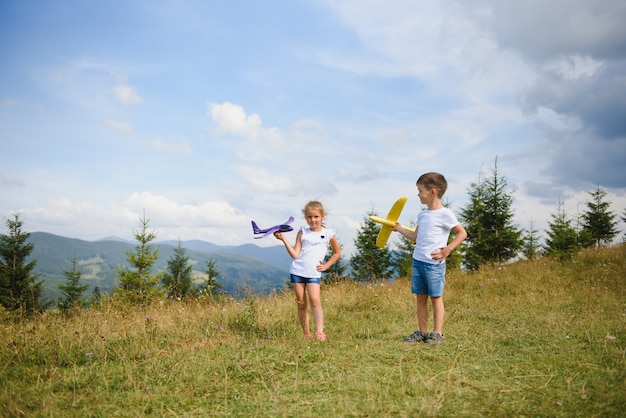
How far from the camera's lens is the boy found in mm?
5234

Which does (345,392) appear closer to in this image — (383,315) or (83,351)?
(83,351)

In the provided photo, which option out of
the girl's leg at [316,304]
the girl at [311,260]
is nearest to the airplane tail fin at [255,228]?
the girl at [311,260]

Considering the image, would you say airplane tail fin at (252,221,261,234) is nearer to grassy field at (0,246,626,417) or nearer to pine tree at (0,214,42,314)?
grassy field at (0,246,626,417)

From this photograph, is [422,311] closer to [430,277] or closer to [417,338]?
[417,338]

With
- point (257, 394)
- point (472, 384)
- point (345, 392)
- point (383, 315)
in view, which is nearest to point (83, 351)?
point (257, 394)

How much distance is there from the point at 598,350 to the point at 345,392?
3032 mm

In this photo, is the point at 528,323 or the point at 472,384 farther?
the point at 528,323

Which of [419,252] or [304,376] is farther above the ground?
[419,252]

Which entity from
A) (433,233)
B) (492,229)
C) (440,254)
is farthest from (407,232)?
(492,229)

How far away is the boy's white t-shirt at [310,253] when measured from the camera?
546cm

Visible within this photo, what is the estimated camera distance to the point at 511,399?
320 cm

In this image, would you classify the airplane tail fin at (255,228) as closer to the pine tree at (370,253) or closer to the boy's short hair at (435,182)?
the boy's short hair at (435,182)

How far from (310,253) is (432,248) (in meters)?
1.60

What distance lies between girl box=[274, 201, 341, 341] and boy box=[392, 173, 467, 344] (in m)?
1.16
